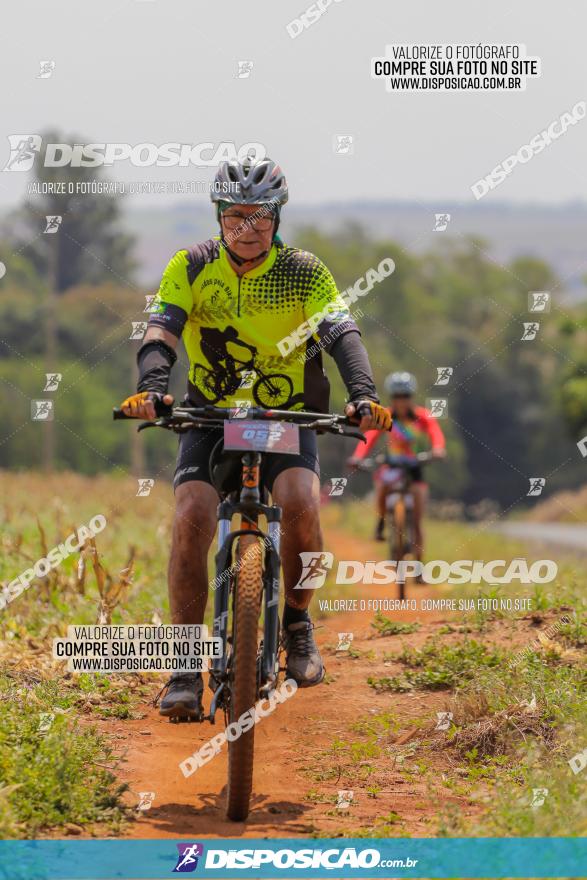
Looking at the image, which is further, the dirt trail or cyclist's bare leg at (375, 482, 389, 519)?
cyclist's bare leg at (375, 482, 389, 519)

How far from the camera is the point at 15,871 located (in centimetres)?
524

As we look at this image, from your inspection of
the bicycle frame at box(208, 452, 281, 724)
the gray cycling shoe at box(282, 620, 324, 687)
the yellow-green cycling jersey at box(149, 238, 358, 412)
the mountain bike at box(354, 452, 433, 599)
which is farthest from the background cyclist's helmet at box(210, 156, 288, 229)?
the mountain bike at box(354, 452, 433, 599)

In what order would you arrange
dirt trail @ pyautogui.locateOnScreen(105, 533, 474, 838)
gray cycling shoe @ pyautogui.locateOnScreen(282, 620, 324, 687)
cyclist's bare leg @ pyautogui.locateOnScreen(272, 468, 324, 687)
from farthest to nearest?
1. gray cycling shoe @ pyautogui.locateOnScreen(282, 620, 324, 687)
2. cyclist's bare leg @ pyautogui.locateOnScreen(272, 468, 324, 687)
3. dirt trail @ pyautogui.locateOnScreen(105, 533, 474, 838)

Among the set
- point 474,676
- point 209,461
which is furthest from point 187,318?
point 474,676

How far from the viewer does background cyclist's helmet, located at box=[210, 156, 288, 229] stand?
6.77 meters

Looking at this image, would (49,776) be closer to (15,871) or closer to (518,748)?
(15,871)

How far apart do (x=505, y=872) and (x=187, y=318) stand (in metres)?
3.25

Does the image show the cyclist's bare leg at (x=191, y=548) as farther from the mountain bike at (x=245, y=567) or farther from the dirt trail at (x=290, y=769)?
the dirt trail at (x=290, y=769)

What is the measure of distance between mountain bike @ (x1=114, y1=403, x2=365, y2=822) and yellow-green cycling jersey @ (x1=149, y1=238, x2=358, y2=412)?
0.54 meters

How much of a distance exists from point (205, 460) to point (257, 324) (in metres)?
0.81

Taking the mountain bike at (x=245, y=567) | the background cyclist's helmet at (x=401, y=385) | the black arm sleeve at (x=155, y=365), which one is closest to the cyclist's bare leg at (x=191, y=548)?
the mountain bike at (x=245, y=567)

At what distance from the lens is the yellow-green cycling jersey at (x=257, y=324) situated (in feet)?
23.0

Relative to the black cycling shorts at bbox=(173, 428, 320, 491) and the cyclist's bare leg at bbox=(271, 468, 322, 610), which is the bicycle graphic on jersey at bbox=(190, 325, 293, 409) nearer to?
the black cycling shorts at bbox=(173, 428, 320, 491)

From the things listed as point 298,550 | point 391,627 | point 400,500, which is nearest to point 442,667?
point 391,627
